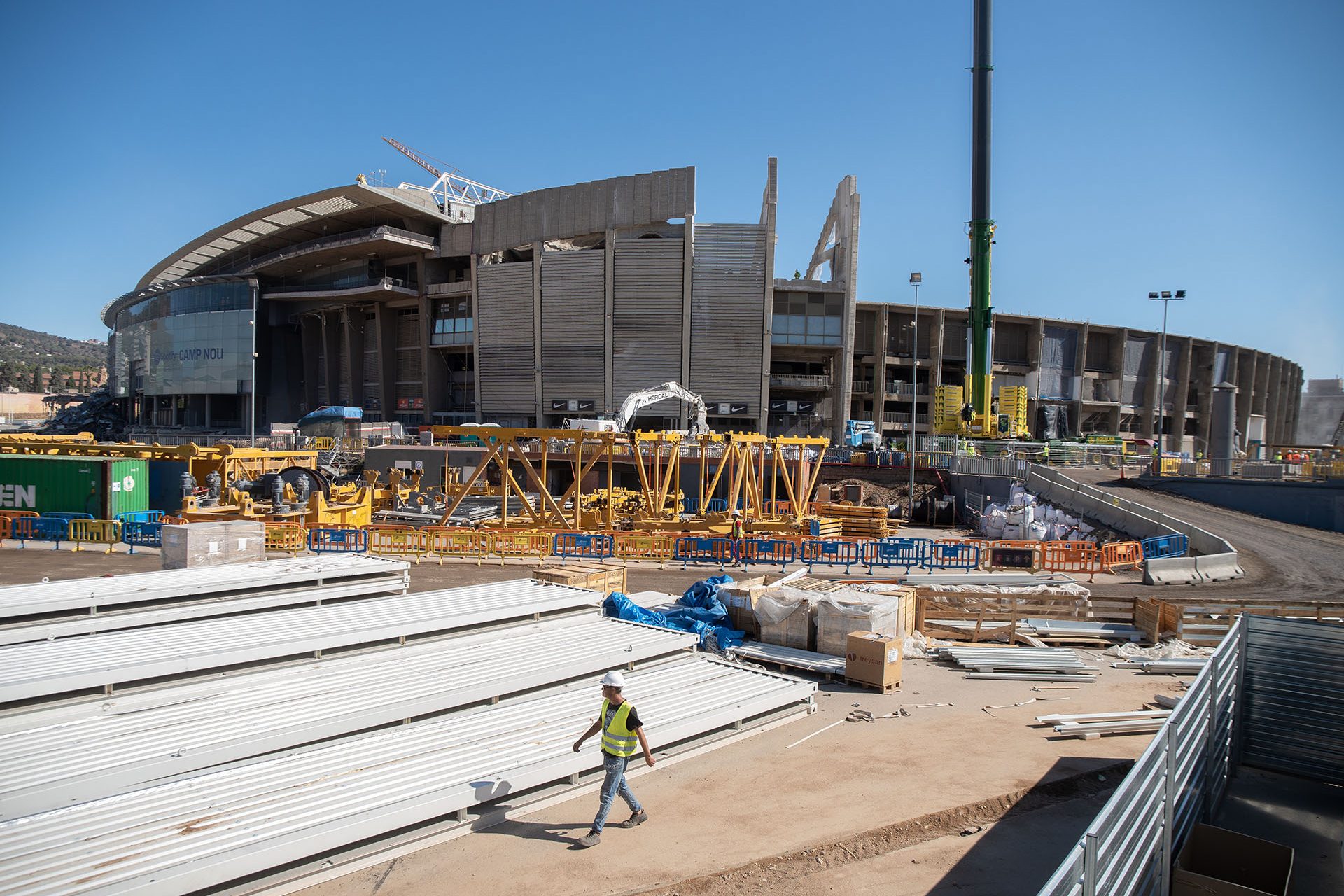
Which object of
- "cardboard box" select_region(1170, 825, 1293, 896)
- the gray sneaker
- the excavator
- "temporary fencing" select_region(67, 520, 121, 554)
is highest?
the excavator

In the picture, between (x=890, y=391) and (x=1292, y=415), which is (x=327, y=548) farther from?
(x=1292, y=415)

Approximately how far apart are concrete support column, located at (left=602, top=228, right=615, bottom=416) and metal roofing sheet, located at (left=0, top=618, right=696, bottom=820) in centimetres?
4867

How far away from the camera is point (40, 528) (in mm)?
26438

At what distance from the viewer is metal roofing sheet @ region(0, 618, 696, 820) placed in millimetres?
6805

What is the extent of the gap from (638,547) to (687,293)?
36.2 m

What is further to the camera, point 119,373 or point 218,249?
point 119,373

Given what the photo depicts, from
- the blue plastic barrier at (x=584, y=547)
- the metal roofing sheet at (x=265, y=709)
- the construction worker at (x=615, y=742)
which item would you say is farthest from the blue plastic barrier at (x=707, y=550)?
the construction worker at (x=615, y=742)

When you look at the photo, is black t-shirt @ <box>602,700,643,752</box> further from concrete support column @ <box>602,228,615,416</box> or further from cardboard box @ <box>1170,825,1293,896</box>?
concrete support column @ <box>602,228,615,416</box>

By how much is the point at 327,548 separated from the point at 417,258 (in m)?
48.5

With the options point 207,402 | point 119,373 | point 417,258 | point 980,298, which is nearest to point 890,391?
point 980,298

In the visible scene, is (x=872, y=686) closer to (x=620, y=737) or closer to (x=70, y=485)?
(x=620, y=737)

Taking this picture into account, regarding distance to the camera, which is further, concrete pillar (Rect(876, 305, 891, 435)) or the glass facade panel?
concrete pillar (Rect(876, 305, 891, 435))

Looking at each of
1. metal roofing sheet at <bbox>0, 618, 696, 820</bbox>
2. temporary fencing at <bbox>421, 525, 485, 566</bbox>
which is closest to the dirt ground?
metal roofing sheet at <bbox>0, 618, 696, 820</bbox>

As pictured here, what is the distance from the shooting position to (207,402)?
74.6 metres
